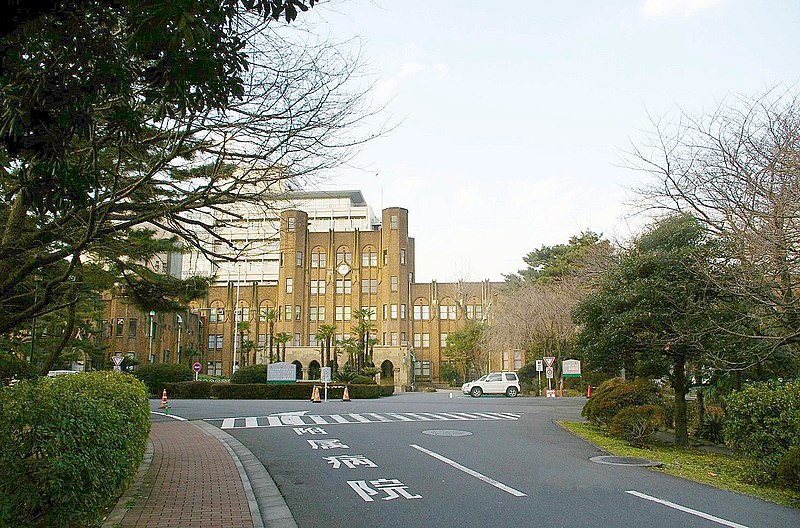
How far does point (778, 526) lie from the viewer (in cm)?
780

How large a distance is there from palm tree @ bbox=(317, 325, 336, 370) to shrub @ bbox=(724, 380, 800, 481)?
175ft

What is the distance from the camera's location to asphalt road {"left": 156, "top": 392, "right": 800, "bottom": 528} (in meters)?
8.16

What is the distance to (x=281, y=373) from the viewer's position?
40.4m

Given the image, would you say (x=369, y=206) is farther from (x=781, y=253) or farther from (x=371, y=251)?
(x=781, y=253)

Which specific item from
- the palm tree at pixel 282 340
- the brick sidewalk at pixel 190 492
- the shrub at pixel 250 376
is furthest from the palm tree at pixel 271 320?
the brick sidewalk at pixel 190 492

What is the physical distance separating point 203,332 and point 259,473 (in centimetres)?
6667

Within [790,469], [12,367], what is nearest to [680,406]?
[790,469]

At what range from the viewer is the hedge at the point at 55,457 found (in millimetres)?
5875

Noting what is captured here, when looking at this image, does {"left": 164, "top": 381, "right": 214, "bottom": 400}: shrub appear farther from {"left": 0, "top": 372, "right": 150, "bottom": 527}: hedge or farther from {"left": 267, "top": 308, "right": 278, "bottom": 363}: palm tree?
{"left": 0, "top": 372, "right": 150, "bottom": 527}: hedge

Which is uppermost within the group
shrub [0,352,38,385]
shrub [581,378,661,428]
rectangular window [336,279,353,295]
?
rectangular window [336,279,353,295]

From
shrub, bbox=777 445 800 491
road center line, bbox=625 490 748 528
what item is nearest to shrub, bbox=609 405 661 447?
shrub, bbox=777 445 800 491

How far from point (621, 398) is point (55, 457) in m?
14.7

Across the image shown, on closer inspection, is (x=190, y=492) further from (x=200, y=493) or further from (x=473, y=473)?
(x=473, y=473)

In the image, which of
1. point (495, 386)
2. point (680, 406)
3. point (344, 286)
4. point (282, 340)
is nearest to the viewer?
point (680, 406)
